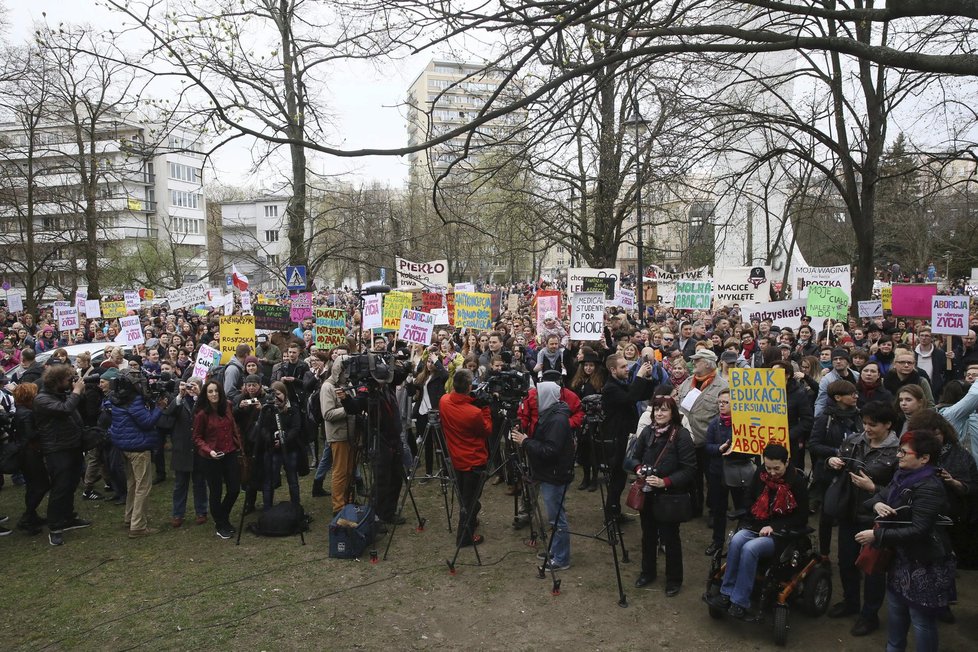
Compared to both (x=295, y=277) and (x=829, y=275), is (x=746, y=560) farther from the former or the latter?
(x=295, y=277)

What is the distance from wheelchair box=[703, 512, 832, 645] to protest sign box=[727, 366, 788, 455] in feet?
2.67

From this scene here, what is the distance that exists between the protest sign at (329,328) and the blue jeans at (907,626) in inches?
349

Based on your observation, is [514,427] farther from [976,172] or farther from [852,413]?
[976,172]

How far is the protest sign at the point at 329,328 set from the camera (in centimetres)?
1177

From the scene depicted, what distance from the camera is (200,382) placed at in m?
8.57

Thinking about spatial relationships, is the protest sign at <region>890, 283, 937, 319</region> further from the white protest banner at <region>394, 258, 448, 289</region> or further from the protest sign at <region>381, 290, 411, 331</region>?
the protest sign at <region>381, 290, 411, 331</region>

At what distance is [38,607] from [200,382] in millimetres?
2953

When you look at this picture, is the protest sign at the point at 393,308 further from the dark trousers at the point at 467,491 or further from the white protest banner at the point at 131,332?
the white protest banner at the point at 131,332

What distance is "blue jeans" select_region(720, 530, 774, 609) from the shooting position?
5352 mm

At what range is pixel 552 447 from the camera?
635 centimetres

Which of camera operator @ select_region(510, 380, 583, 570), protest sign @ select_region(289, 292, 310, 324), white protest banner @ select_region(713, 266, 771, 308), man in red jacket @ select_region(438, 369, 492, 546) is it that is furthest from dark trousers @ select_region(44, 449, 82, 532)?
white protest banner @ select_region(713, 266, 771, 308)

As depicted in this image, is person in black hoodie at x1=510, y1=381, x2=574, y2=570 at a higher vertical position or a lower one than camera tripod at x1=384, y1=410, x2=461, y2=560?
higher

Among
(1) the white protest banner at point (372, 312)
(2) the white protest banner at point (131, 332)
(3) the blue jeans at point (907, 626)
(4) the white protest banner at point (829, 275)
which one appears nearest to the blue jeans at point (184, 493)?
(1) the white protest banner at point (372, 312)

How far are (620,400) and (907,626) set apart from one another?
12.5 feet
